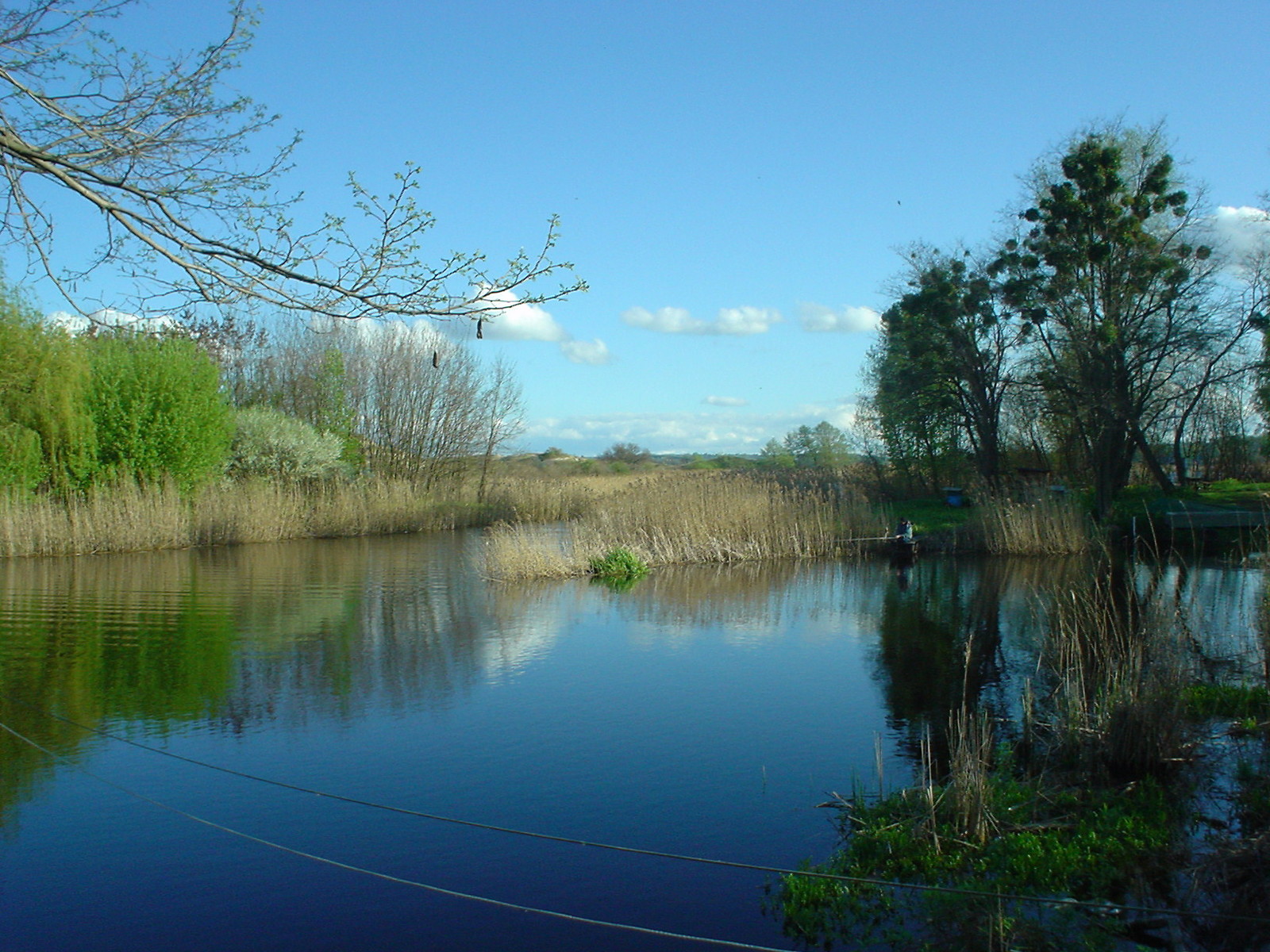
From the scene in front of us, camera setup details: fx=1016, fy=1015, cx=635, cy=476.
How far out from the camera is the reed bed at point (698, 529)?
19.0 m

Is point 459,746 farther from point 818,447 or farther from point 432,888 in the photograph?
point 818,447

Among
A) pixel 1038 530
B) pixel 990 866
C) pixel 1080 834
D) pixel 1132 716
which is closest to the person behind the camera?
pixel 990 866

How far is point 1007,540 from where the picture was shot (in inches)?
801

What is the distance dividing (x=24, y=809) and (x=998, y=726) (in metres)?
6.95

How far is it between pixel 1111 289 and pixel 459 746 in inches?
877

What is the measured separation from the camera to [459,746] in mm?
7852

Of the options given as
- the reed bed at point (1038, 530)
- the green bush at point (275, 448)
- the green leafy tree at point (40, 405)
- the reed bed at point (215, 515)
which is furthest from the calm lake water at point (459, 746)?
the green bush at point (275, 448)

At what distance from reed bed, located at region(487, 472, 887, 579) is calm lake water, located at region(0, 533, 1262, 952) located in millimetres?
2877

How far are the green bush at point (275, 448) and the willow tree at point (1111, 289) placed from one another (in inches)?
792

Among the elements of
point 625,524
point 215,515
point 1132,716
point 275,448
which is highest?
point 275,448

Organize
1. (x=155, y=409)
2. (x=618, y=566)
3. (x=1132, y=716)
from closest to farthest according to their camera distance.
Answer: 1. (x=1132, y=716)
2. (x=618, y=566)
3. (x=155, y=409)

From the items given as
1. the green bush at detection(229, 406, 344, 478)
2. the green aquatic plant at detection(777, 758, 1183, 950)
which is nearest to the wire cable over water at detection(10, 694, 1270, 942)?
the green aquatic plant at detection(777, 758, 1183, 950)

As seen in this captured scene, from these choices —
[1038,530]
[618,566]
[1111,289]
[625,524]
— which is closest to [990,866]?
[618,566]

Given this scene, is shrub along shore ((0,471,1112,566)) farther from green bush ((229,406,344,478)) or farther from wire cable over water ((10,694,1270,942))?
wire cable over water ((10,694,1270,942))
